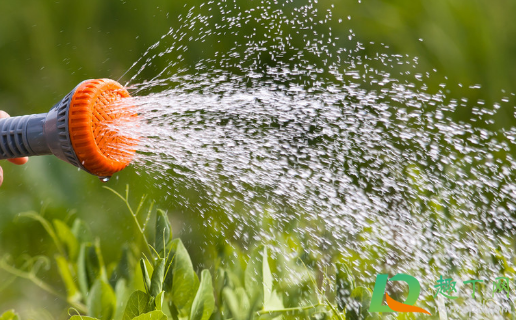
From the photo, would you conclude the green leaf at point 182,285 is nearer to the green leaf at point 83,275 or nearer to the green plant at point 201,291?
the green plant at point 201,291

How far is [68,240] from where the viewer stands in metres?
0.43

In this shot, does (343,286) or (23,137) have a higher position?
(23,137)

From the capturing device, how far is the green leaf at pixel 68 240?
428mm

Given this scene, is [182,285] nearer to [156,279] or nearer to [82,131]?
[156,279]

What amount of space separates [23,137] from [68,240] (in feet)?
0.31

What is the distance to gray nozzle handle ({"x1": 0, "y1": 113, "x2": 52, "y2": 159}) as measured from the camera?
1.30ft

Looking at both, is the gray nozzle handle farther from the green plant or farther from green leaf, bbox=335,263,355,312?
green leaf, bbox=335,263,355,312

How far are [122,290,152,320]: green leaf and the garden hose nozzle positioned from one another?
142 millimetres

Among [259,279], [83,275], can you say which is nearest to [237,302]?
[259,279]

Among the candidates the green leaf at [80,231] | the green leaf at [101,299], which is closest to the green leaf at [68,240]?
the green leaf at [80,231]

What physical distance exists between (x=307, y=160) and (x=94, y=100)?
37 cm

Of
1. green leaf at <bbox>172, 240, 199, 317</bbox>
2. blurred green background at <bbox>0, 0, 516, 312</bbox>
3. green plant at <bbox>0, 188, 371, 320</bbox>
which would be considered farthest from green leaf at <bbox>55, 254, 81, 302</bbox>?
blurred green background at <bbox>0, 0, 516, 312</bbox>

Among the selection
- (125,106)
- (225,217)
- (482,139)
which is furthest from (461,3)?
(125,106)

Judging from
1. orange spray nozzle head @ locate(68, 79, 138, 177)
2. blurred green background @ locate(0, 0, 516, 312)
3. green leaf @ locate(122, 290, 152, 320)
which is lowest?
blurred green background @ locate(0, 0, 516, 312)
